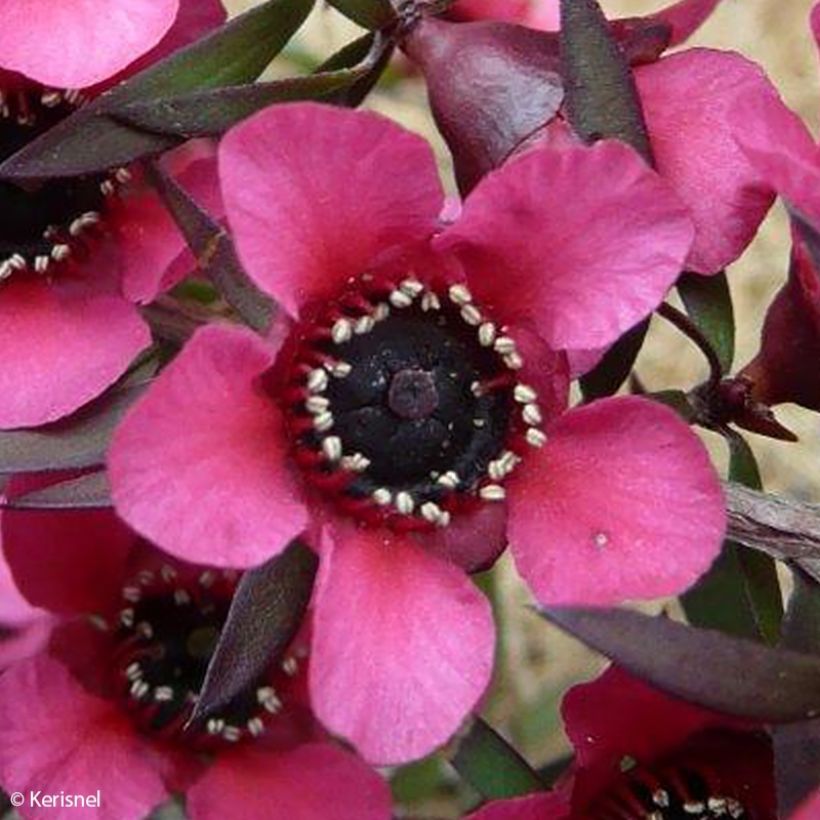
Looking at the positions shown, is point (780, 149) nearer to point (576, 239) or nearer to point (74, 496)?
point (576, 239)

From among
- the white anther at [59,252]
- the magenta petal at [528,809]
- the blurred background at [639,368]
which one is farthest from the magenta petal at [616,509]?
the blurred background at [639,368]

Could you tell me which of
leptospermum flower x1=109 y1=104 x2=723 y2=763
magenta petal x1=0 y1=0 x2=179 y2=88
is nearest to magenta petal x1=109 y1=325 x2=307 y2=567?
leptospermum flower x1=109 y1=104 x2=723 y2=763

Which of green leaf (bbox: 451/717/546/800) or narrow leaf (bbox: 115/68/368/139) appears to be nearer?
narrow leaf (bbox: 115/68/368/139)

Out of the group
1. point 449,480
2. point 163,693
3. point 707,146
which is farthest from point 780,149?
point 163,693

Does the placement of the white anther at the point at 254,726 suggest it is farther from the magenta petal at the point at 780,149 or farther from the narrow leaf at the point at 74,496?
the magenta petal at the point at 780,149

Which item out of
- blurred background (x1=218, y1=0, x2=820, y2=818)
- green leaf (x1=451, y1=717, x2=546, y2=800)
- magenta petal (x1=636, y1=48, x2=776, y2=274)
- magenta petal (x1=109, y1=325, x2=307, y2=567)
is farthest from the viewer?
blurred background (x1=218, y1=0, x2=820, y2=818)

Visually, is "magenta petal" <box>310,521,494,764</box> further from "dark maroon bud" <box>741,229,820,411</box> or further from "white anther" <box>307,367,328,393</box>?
"dark maroon bud" <box>741,229,820,411</box>

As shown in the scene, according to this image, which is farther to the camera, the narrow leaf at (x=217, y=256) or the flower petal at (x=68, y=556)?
the flower petal at (x=68, y=556)
